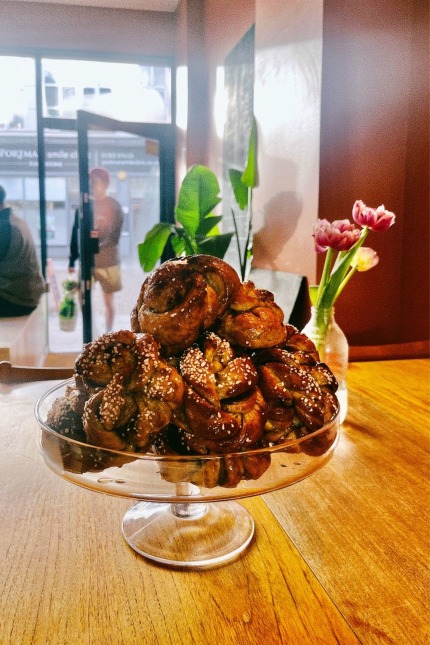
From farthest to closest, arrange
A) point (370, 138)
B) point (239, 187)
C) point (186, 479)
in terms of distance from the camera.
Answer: point (239, 187) < point (370, 138) < point (186, 479)

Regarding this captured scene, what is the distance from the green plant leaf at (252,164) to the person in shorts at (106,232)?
7.81 ft

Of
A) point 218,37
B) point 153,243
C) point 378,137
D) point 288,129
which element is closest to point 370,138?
point 378,137

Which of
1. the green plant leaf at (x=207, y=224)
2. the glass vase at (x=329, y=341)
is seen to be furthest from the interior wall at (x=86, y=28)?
the glass vase at (x=329, y=341)

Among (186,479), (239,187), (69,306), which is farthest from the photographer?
(69,306)

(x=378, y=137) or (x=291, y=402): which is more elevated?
(x=378, y=137)

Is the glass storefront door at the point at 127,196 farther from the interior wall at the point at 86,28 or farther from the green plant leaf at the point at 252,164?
the green plant leaf at the point at 252,164

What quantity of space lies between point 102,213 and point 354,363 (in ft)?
12.1

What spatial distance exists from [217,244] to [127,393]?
2.52 m

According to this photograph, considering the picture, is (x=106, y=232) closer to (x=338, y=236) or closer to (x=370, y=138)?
(x=370, y=138)

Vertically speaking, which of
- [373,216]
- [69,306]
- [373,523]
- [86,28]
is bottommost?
[69,306]

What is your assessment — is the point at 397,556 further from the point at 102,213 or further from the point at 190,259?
the point at 102,213

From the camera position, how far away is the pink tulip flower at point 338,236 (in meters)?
1.25

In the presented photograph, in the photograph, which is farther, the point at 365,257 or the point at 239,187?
the point at 239,187

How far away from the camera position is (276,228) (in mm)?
2516
